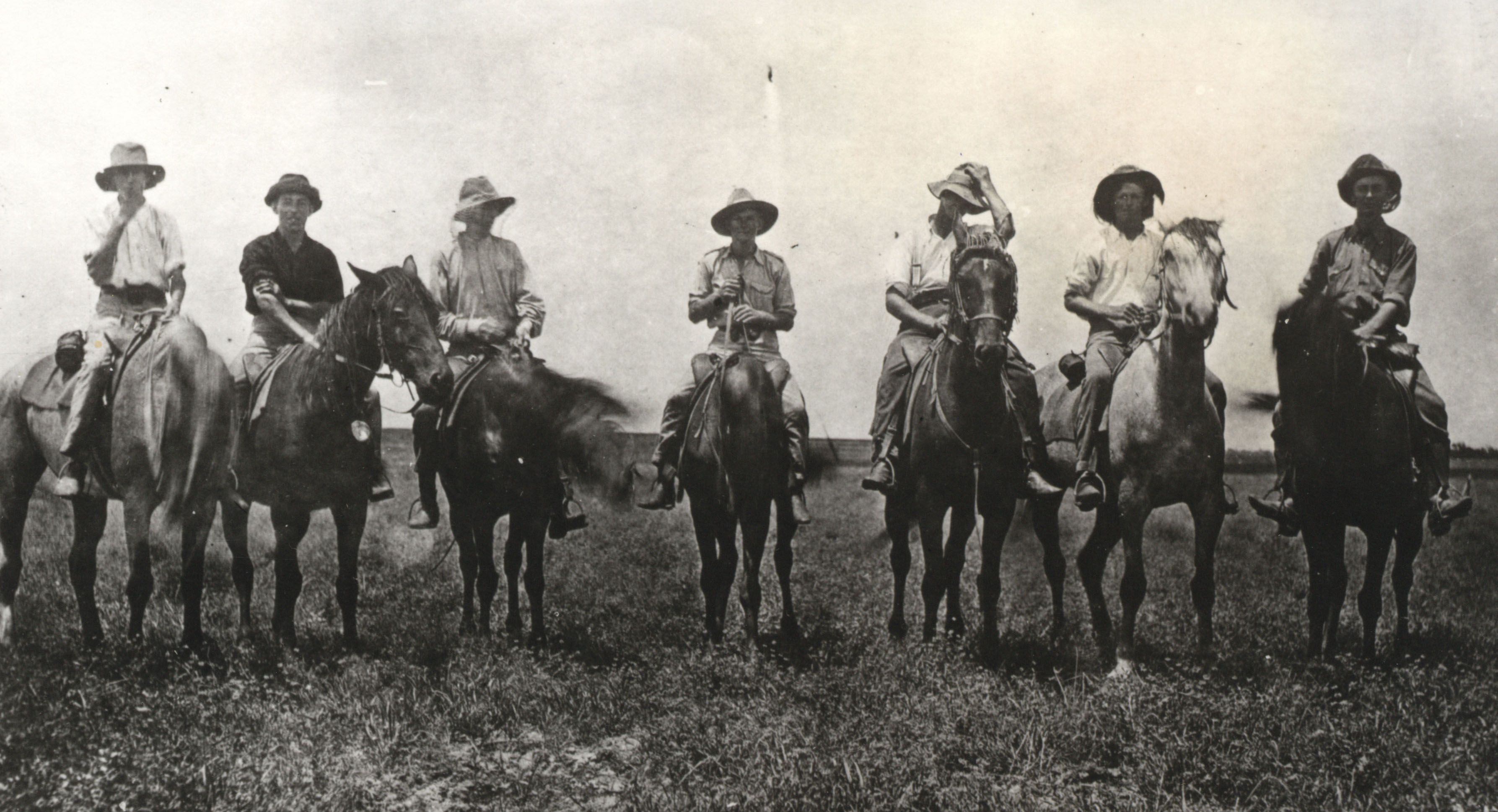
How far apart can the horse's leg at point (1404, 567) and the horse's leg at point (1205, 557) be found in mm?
1523

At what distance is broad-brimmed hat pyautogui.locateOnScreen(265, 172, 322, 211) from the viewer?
7586 mm

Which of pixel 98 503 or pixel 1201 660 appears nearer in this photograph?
pixel 1201 660

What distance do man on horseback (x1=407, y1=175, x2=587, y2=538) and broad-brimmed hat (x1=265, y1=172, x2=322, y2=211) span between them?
3.46 feet

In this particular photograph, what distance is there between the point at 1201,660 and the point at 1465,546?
4.63 metres

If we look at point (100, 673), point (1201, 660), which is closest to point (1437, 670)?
point (1201, 660)

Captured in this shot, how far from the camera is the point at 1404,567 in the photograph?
23.6 ft

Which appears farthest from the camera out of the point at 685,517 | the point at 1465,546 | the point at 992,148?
the point at 685,517

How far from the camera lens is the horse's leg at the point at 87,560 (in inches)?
267

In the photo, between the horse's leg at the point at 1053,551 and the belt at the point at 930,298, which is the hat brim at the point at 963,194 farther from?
the horse's leg at the point at 1053,551

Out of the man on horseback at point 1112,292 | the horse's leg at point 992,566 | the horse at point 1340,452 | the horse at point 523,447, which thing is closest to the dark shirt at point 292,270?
the horse at point 523,447

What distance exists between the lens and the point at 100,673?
20.9ft

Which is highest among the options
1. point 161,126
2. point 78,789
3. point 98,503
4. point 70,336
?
point 161,126

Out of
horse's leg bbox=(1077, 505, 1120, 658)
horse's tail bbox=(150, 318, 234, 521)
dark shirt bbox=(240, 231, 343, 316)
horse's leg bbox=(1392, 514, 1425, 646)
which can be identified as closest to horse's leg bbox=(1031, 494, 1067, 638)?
horse's leg bbox=(1077, 505, 1120, 658)

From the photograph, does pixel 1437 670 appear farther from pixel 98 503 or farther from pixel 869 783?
pixel 98 503
